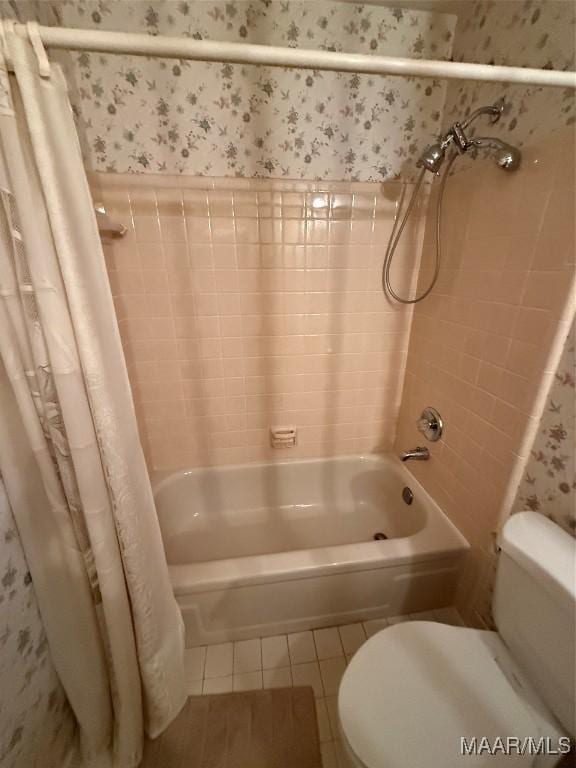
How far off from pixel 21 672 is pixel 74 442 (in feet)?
2.01

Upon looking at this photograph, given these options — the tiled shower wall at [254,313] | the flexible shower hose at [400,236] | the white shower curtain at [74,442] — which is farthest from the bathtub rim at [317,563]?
the flexible shower hose at [400,236]

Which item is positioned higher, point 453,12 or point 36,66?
point 453,12

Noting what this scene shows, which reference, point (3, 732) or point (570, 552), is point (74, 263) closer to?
point (3, 732)

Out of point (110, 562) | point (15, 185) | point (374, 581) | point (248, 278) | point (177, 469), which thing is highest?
point (15, 185)

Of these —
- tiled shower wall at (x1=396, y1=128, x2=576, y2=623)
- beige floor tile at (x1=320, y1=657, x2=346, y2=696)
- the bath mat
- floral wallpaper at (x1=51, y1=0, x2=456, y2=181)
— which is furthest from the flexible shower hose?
the bath mat

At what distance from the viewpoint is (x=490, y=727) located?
682 millimetres

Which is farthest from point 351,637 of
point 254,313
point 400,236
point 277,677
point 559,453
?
point 400,236

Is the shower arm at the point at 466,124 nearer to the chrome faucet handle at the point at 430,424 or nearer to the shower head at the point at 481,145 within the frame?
the shower head at the point at 481,145

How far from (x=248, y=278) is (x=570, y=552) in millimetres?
1351

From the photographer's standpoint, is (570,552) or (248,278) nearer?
(570,552)

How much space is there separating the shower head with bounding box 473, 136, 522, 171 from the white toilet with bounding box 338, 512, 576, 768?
0.99 metres

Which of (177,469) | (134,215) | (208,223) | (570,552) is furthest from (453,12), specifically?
(177,469)

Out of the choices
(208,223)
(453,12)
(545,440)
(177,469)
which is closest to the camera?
(545,440)

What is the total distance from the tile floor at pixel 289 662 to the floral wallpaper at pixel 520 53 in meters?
1.71
